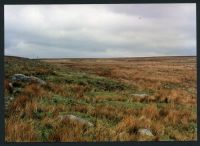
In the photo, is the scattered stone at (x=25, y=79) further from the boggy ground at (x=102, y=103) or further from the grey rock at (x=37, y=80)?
the boggy ground at (x=102, y=103)

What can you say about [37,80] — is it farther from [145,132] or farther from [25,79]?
[145,132]

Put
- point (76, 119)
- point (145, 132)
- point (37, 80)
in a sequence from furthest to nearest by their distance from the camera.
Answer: point (37, 80)
point (76, 119)
point (145, 132)

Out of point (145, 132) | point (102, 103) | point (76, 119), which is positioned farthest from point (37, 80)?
point (145, 132)

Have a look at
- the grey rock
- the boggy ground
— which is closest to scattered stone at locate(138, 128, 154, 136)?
the boggy ground

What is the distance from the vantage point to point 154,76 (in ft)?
Result: 46.4

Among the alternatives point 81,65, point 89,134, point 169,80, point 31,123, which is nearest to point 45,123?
point 31,123

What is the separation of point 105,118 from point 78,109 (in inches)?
26.8

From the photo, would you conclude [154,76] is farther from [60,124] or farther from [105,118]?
[60,124]

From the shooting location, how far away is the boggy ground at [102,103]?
8867 mm

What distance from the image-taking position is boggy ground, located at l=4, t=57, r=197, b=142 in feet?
29.1

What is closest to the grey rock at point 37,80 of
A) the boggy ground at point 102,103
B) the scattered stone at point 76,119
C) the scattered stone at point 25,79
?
the scattered stone at point 25,79

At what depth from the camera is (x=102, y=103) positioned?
10.6m

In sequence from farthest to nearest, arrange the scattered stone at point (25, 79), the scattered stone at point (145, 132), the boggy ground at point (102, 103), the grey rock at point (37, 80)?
the grey rock at point (37, 80)
the scattered stone at point (25, 79)
the scattered stone at point (145, 132)
the boggy ground at point (102, 103)

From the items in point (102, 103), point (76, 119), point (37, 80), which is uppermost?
point (37, 80)
